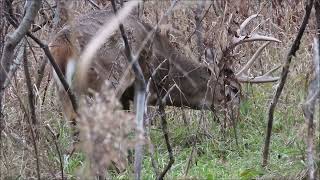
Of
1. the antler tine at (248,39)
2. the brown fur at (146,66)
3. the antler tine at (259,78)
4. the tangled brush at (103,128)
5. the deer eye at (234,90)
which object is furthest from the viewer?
the antler tine at (259,78)

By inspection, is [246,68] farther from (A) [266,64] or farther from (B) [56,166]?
(B) [56,166]

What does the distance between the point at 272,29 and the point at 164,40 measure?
223 centimetres

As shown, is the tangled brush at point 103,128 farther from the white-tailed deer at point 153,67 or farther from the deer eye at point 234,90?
the deer eye at point 234,90

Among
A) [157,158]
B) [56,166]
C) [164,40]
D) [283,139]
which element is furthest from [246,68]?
[56,166]

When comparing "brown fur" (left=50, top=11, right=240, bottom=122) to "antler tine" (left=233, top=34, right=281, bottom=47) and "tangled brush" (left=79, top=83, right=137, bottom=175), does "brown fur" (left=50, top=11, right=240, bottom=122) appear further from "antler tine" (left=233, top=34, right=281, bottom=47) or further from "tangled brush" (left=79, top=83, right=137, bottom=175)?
"tangled brush" (left=79, top=83, right=137, bottom=175)

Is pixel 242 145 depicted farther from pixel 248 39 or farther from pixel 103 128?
pixel 103 128

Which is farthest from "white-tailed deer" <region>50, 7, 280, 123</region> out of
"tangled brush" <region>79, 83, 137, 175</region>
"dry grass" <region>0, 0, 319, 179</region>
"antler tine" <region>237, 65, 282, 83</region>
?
"tangled brush" <region>79, 83, 137, 175</region>

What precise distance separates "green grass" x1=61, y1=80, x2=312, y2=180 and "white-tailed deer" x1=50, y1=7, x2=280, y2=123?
23cm

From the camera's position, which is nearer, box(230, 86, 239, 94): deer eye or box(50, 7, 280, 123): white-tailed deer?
box(50, 7, 280, 123): white-tailed deer

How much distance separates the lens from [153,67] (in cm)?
654

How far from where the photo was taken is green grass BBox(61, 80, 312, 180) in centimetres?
501

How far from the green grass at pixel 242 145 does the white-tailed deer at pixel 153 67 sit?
0.75ft

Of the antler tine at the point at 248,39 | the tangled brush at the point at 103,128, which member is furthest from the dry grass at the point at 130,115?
the antler tine at the point at 248,39

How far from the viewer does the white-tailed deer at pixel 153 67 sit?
6137 mm
